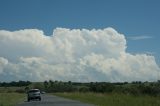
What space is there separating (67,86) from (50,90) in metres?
7.30

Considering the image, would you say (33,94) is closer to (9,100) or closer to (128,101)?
(9,100)

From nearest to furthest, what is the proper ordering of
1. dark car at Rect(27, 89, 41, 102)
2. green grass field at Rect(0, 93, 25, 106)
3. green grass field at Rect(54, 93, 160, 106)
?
green grass field at Rect(54, 93, 160, 106)
green grass field at Rect(0, 93, 25, 106)
dark car at Rect(27, 89, 41, 102)

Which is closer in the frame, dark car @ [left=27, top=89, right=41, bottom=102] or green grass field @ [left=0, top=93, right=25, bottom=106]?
green grass field @ [left=0, top=93, right=25, bottom=106]

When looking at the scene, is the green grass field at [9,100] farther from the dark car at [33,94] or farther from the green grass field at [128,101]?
the green grass field at [128,101]

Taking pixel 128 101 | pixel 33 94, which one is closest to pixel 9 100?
pixel 33 94

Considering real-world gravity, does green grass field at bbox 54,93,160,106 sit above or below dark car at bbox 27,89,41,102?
below

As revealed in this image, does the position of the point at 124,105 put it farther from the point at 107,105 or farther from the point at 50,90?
the point at 50,90

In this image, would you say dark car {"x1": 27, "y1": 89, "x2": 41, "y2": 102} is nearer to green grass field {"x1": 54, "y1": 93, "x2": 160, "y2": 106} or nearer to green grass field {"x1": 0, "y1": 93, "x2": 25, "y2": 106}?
green grass field {"x1": 0, "y1": 93, "x2": 25, "y2": 106}

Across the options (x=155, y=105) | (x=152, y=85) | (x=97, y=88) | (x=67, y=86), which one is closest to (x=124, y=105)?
(x=155, y=105)

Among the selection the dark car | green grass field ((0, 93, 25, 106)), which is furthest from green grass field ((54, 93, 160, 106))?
the dark car

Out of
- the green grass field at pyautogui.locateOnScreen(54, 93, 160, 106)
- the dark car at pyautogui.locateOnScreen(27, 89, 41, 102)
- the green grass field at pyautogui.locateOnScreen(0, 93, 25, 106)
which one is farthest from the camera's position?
the dark car at pyautogui.locateOnScreen(27, 89, 41, 102)

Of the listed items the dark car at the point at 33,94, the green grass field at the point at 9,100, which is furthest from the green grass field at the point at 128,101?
the dark car at the point at 33,94

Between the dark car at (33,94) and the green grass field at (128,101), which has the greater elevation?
the dark car at (33,94)

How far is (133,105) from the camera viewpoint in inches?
1592
